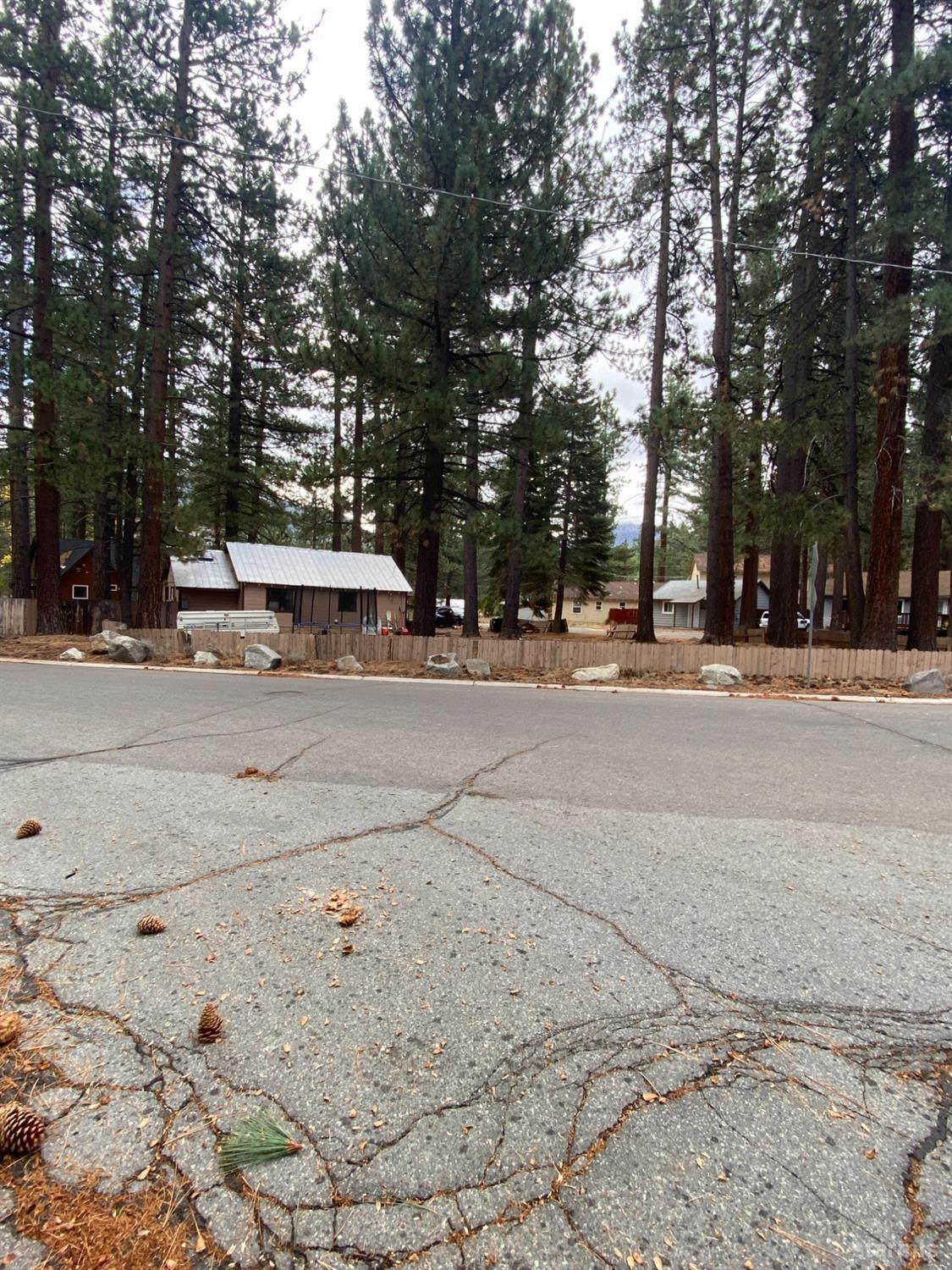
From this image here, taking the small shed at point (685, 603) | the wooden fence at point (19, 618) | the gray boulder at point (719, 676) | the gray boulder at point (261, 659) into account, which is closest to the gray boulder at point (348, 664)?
the gray boulder at point (261, 659)

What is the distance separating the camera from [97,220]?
15273 millimetres

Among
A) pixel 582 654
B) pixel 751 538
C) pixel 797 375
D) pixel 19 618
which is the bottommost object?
pixel 582 654

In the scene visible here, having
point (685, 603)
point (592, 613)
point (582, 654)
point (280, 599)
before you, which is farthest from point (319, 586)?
point (592, 613)

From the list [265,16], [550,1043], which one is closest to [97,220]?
[265,16]

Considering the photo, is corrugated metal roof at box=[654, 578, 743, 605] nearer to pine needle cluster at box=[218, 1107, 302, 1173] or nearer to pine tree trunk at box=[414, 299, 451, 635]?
pine tree trunk at box=[414, 299, 451, 635]

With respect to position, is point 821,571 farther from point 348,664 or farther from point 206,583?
point 206,583

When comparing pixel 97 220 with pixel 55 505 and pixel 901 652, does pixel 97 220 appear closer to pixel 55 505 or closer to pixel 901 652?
pixel 55 505

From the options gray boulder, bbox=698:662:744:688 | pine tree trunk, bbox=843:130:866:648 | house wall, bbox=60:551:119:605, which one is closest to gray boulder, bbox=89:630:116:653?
gray boulder, bbox=698:662:744:688

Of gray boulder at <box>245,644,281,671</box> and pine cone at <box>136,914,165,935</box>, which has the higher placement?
gray boulder at <box>245,644,281,671</box>

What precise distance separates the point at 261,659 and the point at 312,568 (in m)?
15.0

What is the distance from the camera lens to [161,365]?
15922mm

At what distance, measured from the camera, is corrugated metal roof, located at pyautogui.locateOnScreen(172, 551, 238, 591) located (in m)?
25.6

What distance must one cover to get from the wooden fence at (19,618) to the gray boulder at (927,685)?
21.3 metres

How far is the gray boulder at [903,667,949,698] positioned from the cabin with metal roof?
778 inches
